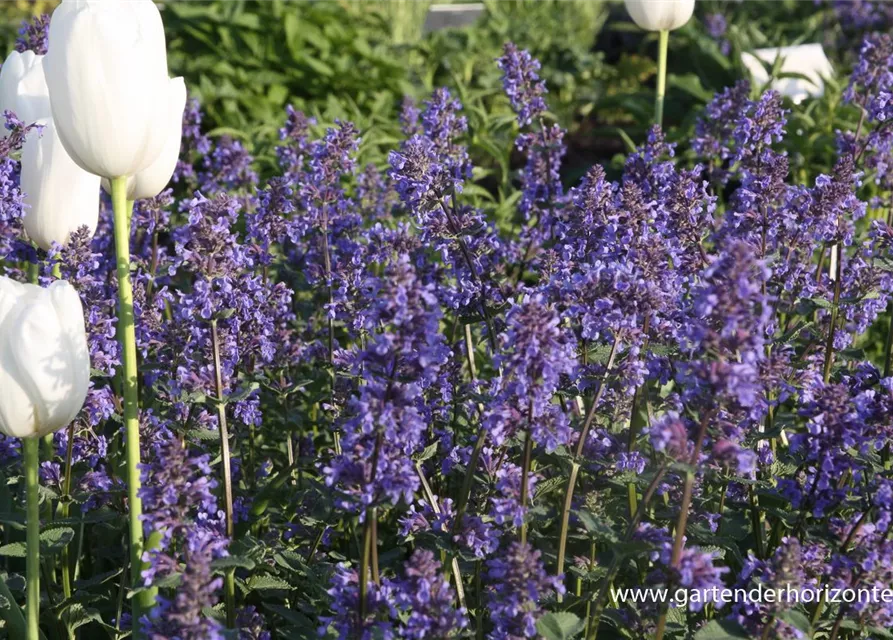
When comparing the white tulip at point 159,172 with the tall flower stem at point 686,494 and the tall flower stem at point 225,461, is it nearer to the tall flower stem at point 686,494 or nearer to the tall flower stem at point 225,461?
the tall flower stem at point 225,461

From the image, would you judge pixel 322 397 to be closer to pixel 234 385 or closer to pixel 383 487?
pixel 234 385

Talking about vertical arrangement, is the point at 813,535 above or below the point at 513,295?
below

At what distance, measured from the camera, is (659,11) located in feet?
13.4

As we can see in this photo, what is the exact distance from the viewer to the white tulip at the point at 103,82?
2225 millimetres

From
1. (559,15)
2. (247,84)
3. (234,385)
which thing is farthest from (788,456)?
(559,15)

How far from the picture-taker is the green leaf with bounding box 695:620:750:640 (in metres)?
2.23

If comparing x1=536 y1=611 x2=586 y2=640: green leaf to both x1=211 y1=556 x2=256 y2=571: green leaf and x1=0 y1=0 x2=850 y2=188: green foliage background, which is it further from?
x1=0 y1=0 x2=850 y2=188: green foliage background

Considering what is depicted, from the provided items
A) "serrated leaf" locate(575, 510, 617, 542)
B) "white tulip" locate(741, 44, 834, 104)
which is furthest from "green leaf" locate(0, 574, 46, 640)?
"white tulip" locate(741, 44, 834, 104)

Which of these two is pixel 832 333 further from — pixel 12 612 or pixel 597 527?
pixel 12 612

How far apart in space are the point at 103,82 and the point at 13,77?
1.07 metres

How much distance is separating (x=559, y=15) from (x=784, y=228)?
23.8ft

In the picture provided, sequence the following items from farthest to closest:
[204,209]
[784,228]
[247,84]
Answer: [247,84]
[784,228]
[204,209]

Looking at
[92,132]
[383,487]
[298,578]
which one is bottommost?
[298,578]

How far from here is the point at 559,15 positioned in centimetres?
994
